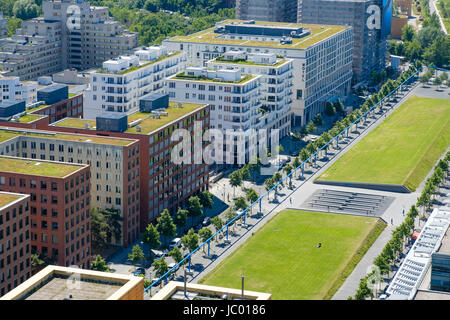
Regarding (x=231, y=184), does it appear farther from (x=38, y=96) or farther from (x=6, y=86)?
(x=6, y=86)

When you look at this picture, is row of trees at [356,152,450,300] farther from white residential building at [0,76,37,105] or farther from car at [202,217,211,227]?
white residential building at [0,76,37,105]

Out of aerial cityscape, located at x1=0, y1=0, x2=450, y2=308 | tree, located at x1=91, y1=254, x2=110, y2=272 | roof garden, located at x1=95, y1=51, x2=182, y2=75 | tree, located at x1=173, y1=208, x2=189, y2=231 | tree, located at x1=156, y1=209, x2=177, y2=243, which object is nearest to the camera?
aerial cityscape, located at x1=0, y1=0, x2=450, y2=308

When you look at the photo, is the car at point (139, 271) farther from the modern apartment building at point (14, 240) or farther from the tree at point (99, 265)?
the modern apartment building at point (14, 240)

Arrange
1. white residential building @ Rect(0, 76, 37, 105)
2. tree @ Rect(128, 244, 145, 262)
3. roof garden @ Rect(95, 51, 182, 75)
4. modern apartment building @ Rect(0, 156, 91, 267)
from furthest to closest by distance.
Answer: roof garden @ Rect(95, 51, 182, 75), white residential building @ Rect(0, 76, 37, 105), tree @ Rect(128, 244, 145, 262), modern apartment building @ Rect(0, 156, 91, 267)

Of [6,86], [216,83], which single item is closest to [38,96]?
[6,86]

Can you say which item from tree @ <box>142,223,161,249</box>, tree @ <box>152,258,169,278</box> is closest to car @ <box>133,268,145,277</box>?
tree @ <box>152,258,169,278</box>

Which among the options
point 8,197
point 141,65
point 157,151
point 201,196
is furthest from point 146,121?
point 8,197

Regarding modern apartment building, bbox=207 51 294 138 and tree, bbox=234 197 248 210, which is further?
modern apartment building, bbox=207 51 294 138

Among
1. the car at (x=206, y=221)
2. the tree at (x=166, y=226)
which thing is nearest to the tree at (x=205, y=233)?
the tree at (x=166, y=226)
